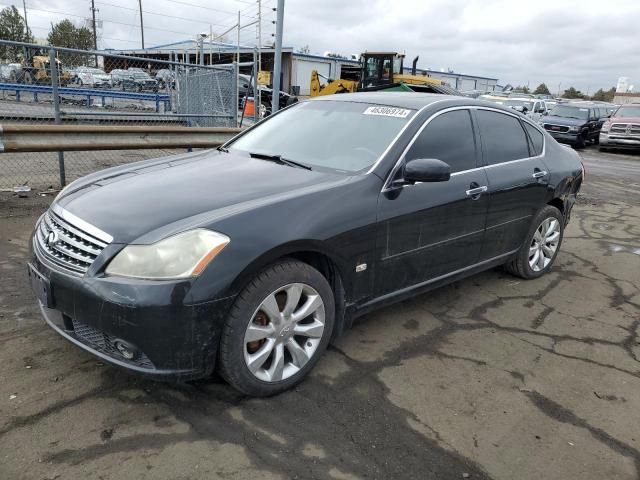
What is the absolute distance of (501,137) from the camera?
14.2ft

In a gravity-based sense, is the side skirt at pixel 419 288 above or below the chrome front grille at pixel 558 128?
below

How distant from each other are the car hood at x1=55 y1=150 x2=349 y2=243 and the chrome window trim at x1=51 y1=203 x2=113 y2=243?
0.07 feet

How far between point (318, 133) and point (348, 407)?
1925 mm

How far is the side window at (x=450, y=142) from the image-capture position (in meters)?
3.56

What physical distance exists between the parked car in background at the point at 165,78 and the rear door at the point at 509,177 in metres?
8.82

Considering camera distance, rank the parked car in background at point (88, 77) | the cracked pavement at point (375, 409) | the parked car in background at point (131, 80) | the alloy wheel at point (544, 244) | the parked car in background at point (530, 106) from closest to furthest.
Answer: the cracked pavement at point (375, 409) < the alloy wheel at point (544, 244) < the parked car in background at point (88, 77) < the parked car in background at point (131, 80) < the parked car in background at point (530, 106)

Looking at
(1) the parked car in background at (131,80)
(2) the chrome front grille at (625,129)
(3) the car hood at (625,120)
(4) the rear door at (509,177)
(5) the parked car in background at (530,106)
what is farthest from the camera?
(5) the parked car in background at (530,106)

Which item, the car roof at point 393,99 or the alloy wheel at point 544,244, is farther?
the alloy wheel at point 544,244

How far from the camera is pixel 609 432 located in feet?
9.03

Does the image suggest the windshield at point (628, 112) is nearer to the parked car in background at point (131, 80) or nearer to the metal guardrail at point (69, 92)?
the metal guardrail at point (69, 92)

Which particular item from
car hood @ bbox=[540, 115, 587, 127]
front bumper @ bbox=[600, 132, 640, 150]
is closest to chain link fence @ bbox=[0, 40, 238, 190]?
car hood @ bbox=[540, 115, 587, 127]

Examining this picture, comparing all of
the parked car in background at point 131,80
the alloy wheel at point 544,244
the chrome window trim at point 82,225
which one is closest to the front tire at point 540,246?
the alloy wheel at point 544,244

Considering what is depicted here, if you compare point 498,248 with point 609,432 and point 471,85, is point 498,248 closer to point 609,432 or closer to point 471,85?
point 609,432

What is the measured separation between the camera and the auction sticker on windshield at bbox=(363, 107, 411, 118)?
366 centimetres
